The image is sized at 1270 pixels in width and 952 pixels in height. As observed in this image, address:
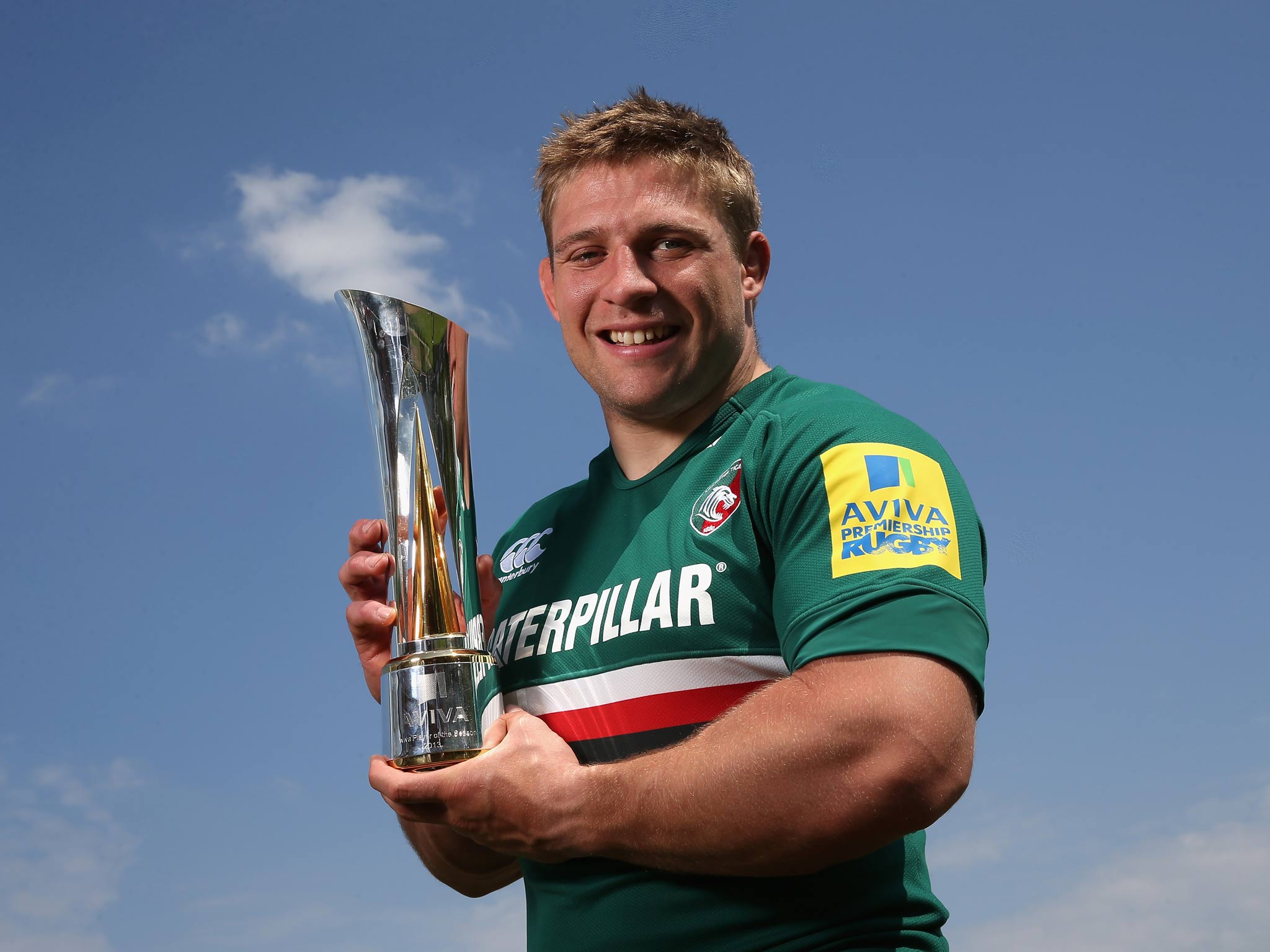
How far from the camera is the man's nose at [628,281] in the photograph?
283 centimetres

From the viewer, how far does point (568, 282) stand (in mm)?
3012

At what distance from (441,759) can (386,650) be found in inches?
31.9

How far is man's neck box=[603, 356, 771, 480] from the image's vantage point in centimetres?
294

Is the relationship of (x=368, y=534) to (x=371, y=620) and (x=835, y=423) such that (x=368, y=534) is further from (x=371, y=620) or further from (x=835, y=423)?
(x=835, y=423)

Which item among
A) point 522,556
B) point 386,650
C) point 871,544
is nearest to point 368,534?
point 386,650

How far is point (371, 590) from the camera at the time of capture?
2785 mm

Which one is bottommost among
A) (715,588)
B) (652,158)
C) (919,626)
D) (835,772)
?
(835,772)

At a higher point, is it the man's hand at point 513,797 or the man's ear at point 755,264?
the man's ear at point 755,264

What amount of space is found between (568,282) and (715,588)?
1.06m

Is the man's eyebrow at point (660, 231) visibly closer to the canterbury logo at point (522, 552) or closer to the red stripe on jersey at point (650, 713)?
the canterbury logo at point (522, 552)

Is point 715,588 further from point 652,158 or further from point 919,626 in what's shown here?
point 652,158

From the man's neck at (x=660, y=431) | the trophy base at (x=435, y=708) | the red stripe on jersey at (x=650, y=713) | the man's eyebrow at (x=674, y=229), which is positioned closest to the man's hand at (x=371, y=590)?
the trophy base at (x=435, y=708)

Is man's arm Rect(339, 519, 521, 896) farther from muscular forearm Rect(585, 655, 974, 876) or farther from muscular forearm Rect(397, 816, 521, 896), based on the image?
muscular forearm Rect(585, 655, 974, 876)

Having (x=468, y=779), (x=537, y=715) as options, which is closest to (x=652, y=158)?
(x=537, y=715)
